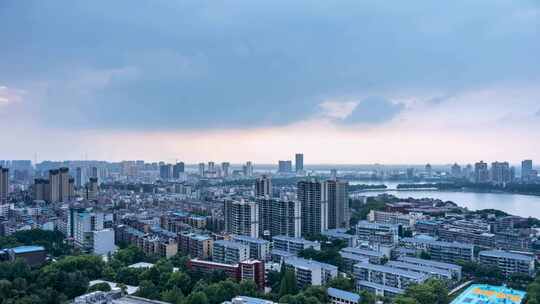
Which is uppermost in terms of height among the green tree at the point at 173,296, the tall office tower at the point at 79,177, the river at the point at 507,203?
the tall office tower at the point at 79,177

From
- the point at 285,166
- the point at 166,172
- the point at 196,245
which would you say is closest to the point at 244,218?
the point at 196,245

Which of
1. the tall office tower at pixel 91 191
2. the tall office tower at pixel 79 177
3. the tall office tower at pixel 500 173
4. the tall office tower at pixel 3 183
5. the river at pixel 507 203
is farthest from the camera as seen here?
the tall office tower at pixel 500 173

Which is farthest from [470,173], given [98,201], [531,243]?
[98,201]

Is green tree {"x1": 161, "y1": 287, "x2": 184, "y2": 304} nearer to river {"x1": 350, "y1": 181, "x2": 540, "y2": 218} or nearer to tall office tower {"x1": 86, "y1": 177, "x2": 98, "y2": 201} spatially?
tall office tower {"x1": 86, "y1": 177, "x2": 98, "y2": 201}

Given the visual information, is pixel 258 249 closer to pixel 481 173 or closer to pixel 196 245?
pixel 196 245

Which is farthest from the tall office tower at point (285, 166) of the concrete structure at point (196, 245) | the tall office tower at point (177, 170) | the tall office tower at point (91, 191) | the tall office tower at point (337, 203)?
the concrete structure at point (196, 245)

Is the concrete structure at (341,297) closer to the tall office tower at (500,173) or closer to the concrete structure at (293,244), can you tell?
the concrete structure at (293,244)
